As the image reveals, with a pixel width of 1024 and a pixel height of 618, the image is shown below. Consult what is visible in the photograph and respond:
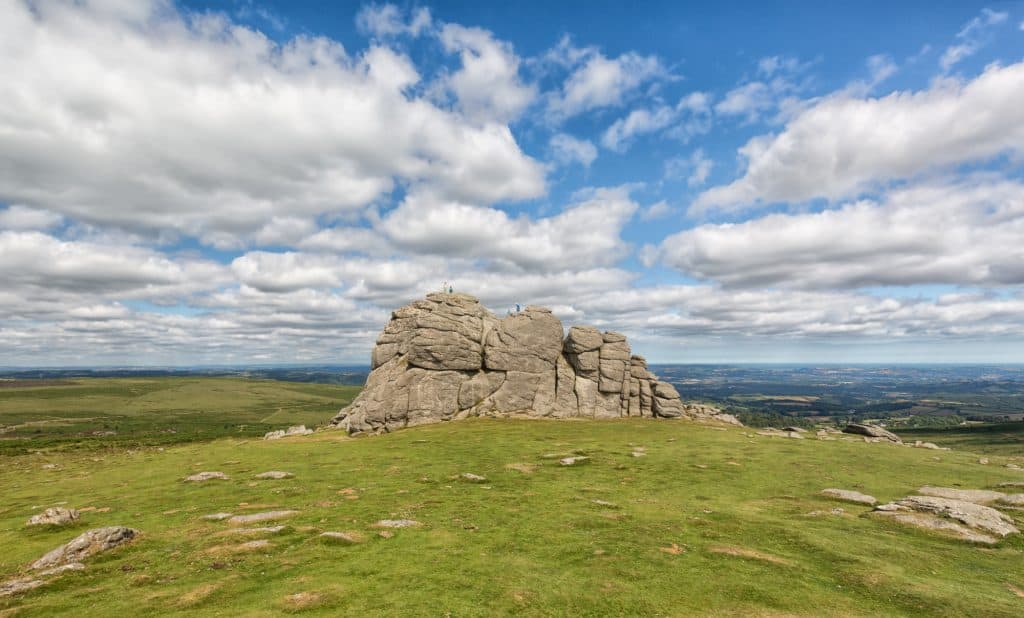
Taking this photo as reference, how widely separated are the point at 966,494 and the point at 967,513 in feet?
32.1

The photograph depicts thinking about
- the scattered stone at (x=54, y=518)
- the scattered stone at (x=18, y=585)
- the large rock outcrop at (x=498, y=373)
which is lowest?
the scattered stone at (x=54, y=518)

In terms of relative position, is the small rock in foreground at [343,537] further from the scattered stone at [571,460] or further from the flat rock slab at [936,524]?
the flat rock slab at [936,524]

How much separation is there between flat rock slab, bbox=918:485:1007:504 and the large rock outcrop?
55.9m

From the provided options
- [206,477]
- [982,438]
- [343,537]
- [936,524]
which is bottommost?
[982,438]

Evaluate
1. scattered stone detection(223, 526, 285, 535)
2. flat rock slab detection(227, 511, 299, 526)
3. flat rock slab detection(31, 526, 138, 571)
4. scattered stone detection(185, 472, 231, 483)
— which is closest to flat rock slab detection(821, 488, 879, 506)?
scattered stone detection(223, 526, 285, 535)

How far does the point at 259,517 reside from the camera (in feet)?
107

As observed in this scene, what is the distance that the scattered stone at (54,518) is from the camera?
31828mm

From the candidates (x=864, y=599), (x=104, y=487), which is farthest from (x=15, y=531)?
(x=864, y=599)

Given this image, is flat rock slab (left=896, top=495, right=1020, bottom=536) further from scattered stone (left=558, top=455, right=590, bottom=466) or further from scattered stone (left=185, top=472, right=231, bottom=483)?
scattered stone (left=185, top=472, right=231, bottom=483)

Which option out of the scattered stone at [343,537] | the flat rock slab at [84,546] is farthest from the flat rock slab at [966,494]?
the flat rock slab at [84,546]

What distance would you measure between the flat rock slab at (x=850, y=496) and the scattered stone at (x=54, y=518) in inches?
2424

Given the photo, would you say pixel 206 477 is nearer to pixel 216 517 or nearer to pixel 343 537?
pixel 216 517

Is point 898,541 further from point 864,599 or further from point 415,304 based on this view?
point 415,304

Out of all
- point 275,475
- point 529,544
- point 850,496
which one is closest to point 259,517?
point 275,475
